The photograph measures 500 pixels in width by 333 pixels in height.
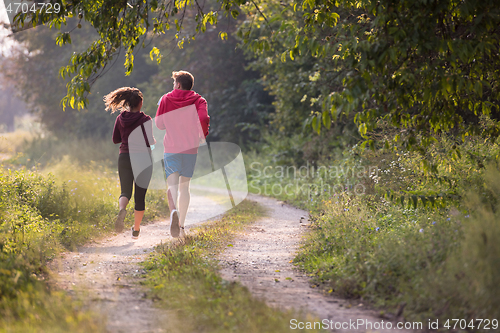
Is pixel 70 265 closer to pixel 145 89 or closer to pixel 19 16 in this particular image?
pixel 19 16

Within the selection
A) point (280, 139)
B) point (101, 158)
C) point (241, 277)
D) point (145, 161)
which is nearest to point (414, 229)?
point (241, 277)

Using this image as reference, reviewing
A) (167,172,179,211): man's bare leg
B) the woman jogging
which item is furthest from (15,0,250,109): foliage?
(167,172,179,211): man's bare leg

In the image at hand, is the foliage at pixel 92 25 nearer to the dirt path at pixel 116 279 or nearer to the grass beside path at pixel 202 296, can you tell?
the dirt path at pixel 116 279

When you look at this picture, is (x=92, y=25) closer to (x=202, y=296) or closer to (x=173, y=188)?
(x=173, y=188)

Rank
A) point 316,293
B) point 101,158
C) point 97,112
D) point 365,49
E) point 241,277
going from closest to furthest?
point 365,49, point 316,293, point 241,277, point 101,158, point 97,112

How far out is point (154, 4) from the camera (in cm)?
441


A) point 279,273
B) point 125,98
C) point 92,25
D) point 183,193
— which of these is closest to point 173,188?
point 183,193

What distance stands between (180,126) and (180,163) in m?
0.54

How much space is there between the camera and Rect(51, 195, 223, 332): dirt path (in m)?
3.13

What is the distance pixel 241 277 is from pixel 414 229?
2.04m

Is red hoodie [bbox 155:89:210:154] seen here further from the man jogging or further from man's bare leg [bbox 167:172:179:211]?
man's bare leg [bbox 167:172:179:211]

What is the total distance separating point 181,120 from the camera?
19.5ft

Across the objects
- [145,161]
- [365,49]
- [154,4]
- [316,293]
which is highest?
[154,4]
